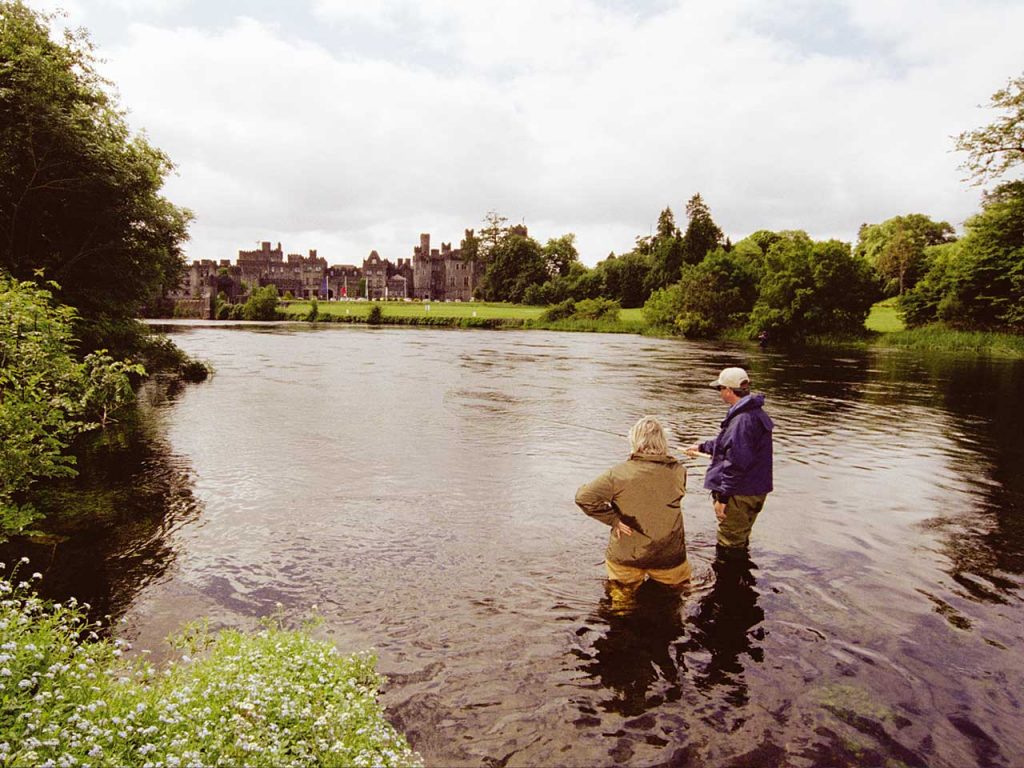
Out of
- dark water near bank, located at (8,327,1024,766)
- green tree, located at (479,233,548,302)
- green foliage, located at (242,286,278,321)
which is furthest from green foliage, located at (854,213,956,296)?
green foliage, located at (242,286,278,321)

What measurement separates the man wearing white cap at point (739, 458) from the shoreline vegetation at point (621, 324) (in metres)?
54.0

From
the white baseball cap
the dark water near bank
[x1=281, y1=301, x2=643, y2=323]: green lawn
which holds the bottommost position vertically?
the dark water near bank

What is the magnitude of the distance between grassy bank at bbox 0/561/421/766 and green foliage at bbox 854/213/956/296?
10190 centimetres

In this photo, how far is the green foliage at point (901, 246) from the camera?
105m

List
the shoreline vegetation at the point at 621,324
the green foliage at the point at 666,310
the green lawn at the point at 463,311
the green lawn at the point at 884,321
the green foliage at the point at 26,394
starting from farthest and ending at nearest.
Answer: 1. the green lawn at the point at 463,311
2. the green foliage at the point at 666,310
3. the green lawn at the point at 884,321
4. the shoreline vegetation at the point at 621,324
5. the green foliage at the point at 26,394

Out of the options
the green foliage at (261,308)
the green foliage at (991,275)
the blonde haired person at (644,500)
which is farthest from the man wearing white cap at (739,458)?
the green foliage at (261,308)

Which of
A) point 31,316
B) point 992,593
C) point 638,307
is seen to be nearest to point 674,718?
point 992,593

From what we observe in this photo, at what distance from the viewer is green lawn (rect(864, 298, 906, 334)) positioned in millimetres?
71575

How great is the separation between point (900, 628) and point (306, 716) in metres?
7.02

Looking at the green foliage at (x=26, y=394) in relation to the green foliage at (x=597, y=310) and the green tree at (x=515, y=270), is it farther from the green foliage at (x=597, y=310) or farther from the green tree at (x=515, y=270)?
the green tree at (x=515, y=270)

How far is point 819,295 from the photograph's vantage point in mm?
67875

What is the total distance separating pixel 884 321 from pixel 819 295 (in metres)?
18.7

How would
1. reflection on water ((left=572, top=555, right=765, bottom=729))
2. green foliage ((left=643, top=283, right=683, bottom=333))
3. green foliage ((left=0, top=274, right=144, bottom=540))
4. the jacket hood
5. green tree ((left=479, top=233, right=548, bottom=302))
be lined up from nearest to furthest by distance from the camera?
reflection on water ((left=572, top=555, right=765, bottom=729)), the jacket hood, green foliage ((left=0, top=274, right=144, bottom=540)), green foliage ((left=643, top=283, right=683, bottom=333)), green tree ((left=479, top=233, right=548, bottom=302))

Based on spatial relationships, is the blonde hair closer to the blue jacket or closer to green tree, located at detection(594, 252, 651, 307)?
the blue jacket
